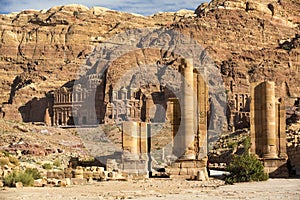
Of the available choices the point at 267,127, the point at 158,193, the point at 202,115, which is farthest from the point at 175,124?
the point at 158,193

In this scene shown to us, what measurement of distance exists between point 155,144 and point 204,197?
5325cm

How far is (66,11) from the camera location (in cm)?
18262

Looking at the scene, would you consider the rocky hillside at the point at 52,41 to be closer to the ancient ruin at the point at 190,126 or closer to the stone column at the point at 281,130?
the ancient ruin at the point at 190,126

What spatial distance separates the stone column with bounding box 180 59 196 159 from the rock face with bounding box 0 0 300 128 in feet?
203

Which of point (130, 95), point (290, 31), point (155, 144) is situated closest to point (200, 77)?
point (155, 144)

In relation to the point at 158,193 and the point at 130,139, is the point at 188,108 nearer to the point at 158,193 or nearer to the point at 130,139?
the point at 130,139

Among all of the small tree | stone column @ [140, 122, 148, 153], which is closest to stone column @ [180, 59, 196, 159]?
stone column @ [140, 122, 148, 153]

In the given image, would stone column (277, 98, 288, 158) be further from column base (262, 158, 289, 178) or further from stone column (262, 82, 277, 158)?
column base (262, 158, 289, 178)

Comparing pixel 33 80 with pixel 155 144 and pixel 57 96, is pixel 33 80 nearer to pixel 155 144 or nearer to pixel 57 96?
pixel 57 96

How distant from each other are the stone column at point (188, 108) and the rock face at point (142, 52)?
62.0 metres

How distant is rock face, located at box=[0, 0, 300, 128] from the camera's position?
109688 millimetres

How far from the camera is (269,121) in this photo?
34500mm

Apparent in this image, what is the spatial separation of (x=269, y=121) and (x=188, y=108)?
3.80 m

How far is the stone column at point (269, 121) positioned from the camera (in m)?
34.3
